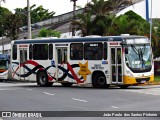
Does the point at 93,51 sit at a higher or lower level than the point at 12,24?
lower

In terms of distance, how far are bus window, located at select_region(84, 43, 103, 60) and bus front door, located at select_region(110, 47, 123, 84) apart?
80 cm

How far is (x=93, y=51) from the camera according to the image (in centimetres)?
2769

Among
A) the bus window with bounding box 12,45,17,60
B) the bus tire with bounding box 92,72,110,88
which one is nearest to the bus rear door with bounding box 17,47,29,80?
the bus window with bounding box 12,45,17,60

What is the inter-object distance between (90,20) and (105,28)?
98.1 inches

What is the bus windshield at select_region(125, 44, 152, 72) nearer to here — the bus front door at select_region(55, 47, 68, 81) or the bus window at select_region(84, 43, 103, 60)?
the bus window at select_region(84, 43, 103, 60)

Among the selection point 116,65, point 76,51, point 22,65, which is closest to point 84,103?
point 116,65

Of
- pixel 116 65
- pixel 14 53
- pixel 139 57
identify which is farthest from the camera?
pixel 14 53

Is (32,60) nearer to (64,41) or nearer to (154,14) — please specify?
(64,41)

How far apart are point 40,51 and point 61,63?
2.04m

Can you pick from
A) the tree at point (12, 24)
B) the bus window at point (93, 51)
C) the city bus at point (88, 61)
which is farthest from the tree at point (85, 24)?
the tree at point (12, 24)

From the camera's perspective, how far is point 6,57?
4575cm

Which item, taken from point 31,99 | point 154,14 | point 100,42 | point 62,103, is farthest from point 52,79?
point 154,14

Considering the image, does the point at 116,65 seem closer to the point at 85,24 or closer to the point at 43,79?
the point at 43,79

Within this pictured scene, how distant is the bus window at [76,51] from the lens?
93.1ft
